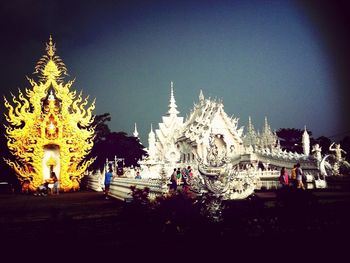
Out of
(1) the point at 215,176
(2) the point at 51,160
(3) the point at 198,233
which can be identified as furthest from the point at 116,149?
(3) the point at 198,233

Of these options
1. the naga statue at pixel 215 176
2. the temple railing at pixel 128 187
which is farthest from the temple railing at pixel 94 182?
the naga statue at pixel 215 176

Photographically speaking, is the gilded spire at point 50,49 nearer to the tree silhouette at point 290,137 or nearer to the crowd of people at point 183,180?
the crowd of people at point 183,180

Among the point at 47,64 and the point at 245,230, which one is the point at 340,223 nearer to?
the point at 245,230

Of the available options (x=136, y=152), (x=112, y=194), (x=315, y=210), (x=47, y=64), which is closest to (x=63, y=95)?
(x=47, y=64)

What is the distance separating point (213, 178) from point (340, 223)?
3.28m

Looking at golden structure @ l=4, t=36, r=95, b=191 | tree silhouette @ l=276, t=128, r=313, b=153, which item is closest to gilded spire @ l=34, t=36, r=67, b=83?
golden structure @ l=4, t=36, r=95, b=191

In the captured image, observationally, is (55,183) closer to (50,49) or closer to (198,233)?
(50,49)

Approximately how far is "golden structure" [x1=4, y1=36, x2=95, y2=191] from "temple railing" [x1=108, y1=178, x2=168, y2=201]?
5.87 m

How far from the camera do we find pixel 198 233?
22.4 feet

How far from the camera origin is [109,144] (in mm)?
41688

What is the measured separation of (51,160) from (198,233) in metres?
17.9

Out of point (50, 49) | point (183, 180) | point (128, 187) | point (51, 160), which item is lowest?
point (128, 187)

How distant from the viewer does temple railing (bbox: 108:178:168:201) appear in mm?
10656

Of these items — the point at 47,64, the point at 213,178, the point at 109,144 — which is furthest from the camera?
the point at 109,144
